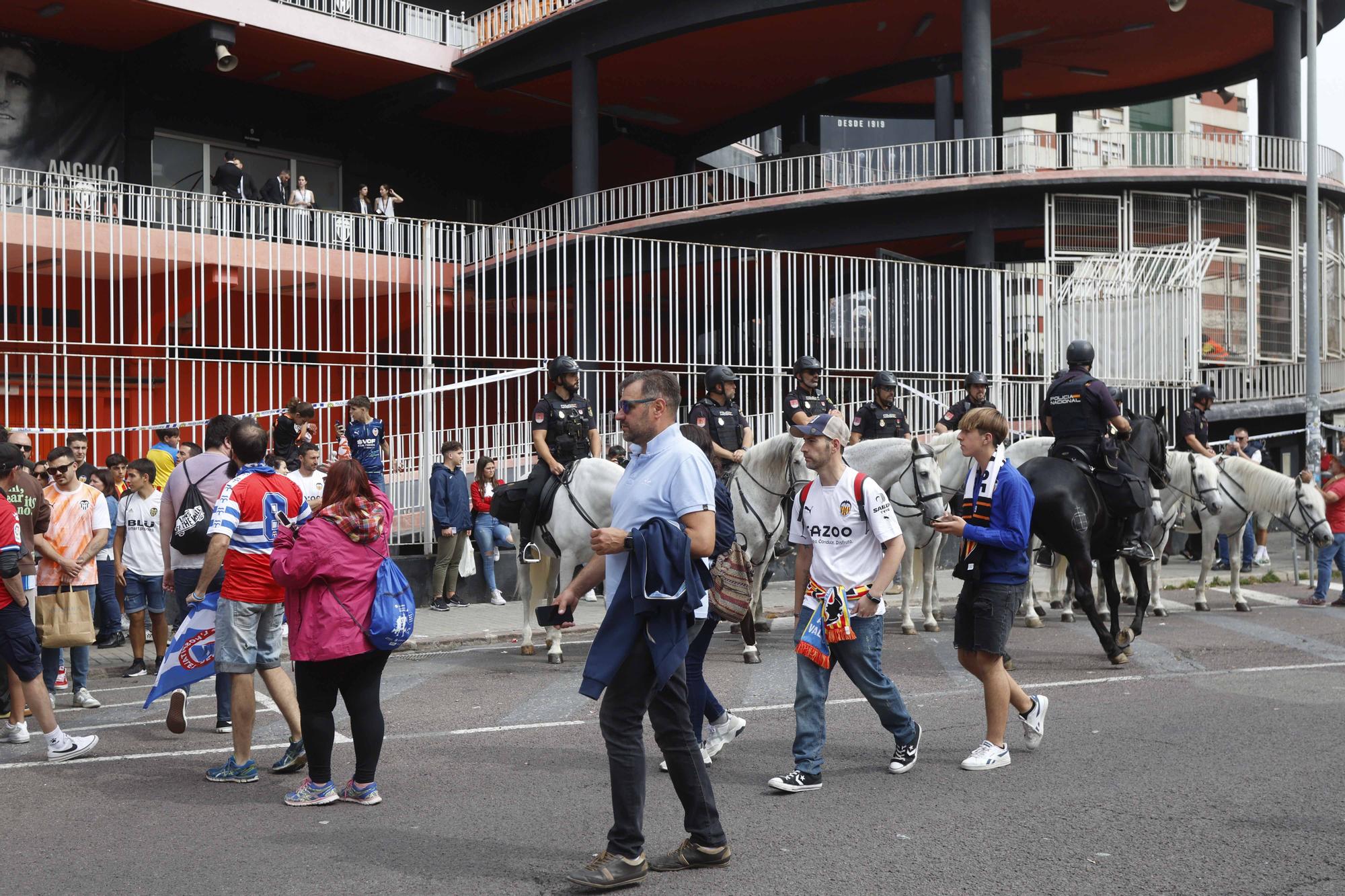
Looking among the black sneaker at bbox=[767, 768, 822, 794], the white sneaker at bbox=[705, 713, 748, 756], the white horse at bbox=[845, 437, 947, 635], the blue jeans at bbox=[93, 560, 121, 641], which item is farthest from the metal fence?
the black sneaker at bbox=[767, 768, 822, 794]

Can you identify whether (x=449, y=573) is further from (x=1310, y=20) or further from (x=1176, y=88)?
(x=1176, y=88)

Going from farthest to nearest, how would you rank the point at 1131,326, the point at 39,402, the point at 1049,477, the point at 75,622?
the point at 1131,326, the point at 39,402, the point at 1049,477, the point at 75,622

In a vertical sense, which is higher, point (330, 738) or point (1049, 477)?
point (1049, 477)

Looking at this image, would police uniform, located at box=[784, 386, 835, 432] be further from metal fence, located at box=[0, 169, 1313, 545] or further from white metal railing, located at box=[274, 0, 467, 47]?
white metal railing, located at box=[274, 0, 467, 47]

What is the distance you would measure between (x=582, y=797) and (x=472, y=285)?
11.9m

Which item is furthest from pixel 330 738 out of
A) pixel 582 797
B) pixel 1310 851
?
pixel 1310 851

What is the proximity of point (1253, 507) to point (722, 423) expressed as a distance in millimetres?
6511

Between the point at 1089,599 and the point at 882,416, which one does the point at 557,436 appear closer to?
the point at 882,416

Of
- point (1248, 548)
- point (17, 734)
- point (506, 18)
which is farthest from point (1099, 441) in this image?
point (506, 18)

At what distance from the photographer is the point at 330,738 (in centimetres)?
638

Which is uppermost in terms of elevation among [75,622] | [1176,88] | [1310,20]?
[1176,88]

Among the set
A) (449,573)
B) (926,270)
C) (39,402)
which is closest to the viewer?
(449,573)

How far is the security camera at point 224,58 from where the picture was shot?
28516 mm

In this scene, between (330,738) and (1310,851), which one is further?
(330,738)
